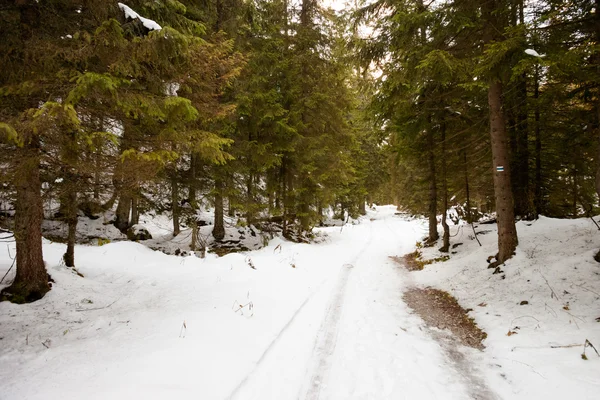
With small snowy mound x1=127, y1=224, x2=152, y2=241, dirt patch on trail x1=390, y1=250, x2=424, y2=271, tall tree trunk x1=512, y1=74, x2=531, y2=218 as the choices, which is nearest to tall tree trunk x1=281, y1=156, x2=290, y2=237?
dirt patch on trail x1=390, y1=250, x2=424, y2=271

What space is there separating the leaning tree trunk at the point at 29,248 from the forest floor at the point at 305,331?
1.01 ft

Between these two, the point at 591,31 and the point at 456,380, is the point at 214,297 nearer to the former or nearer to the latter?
the point at 456,380

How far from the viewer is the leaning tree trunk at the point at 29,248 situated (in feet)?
16.2

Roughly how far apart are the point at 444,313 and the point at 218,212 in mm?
10745

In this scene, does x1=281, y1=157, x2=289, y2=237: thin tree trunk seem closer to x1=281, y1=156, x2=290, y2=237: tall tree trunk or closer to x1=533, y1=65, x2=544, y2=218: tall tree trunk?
x1=281, y1=156, x2=290, y2=237: tall tree trunk

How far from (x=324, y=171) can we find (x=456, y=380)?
1196 centimetres

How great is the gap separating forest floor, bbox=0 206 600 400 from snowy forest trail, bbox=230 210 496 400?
0.08 feet

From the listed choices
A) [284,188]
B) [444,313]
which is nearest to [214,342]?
[444,313]

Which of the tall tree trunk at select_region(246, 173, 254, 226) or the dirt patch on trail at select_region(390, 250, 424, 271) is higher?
the tall tree trunk at select_region(246, 173, 254, 226)

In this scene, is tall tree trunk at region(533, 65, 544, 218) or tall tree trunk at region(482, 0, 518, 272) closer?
tall tree trunk at region(482, 0, 518, 272)

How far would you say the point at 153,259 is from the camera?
9.04 metres

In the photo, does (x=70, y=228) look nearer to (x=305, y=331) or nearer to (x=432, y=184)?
(x=305, y=331)

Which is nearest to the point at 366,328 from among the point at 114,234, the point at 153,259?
the point at 153,259

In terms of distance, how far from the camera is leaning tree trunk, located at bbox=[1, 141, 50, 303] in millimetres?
4949
